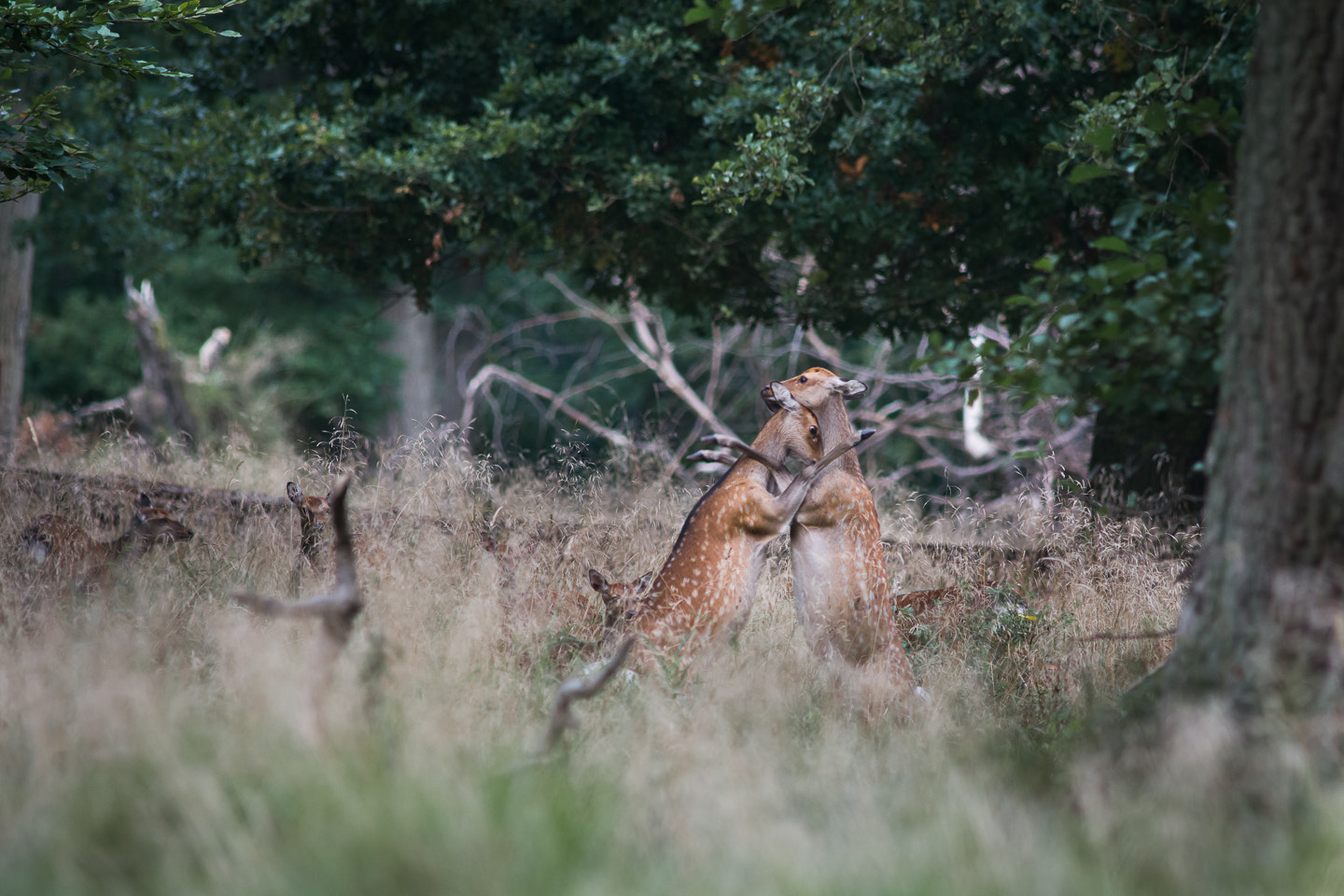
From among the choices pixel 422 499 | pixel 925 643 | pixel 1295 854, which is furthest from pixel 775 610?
pixel 1295 854

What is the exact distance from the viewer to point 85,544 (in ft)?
18.7

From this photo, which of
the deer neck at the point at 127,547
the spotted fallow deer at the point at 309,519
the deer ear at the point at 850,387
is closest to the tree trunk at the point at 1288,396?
the deer ear at the point at 850,387

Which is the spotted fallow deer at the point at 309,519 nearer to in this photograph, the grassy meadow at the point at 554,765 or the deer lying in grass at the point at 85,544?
the grassy meadow at the point at 554,765

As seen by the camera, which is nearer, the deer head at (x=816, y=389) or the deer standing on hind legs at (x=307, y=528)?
the deer head at (x=816, y=389)

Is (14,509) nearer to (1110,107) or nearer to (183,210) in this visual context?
(183,210)

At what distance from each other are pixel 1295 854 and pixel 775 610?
384 cm

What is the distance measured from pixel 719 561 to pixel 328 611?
2.08 metres

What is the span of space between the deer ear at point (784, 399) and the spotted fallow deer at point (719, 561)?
1.12 feet

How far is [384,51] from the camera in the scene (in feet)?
31.4

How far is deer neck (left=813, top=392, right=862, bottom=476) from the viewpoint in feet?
16.7

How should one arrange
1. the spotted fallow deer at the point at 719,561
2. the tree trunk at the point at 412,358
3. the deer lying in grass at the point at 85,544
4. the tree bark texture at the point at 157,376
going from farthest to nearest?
the tree trunk at the point at 412,358
the tree bark texture at the point at 157,376
the deer lying in grass at the point at 85,544
the spotted fallow deer at the point at 719,561

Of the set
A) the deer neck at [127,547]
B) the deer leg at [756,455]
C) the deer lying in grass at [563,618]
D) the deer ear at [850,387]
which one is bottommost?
the deer lying in grass at [563,618]

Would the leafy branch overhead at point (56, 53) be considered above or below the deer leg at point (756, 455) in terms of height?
above

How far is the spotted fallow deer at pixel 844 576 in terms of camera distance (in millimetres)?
4805
